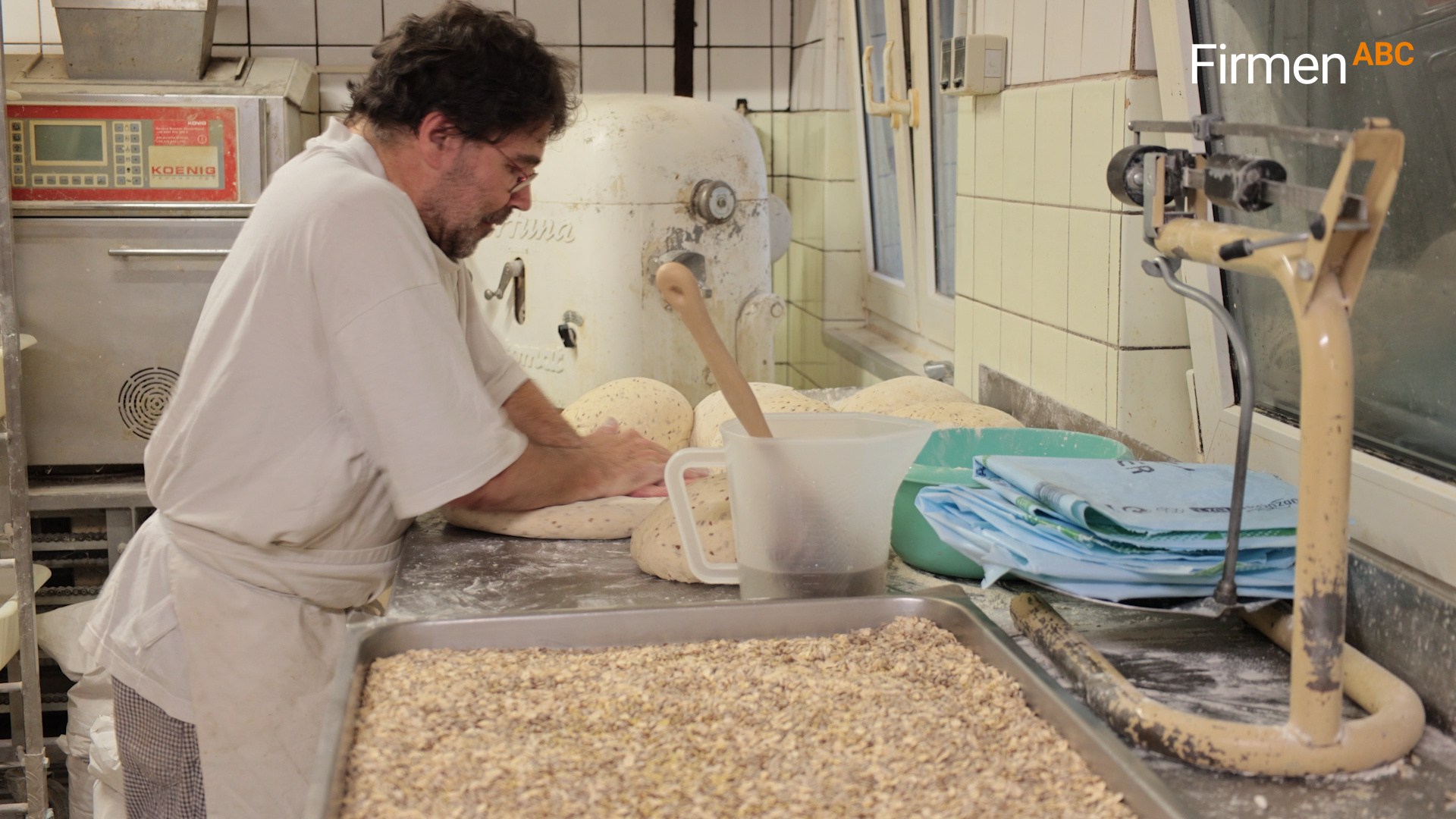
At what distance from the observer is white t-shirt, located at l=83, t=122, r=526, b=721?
51.9 inches

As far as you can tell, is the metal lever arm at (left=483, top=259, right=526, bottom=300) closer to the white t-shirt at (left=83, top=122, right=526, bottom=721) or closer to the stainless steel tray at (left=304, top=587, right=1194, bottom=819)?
the white t-shirt at (left=83, top=122, right=526, bottom=721)

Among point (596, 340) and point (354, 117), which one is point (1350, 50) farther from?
point (596, 340)

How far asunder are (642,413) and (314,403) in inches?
22.3

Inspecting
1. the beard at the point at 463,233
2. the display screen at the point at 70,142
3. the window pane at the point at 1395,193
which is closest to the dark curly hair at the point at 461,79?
the beard at the point at 463,233

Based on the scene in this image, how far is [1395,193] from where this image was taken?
1.13 meters

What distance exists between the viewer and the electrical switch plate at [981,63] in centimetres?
202

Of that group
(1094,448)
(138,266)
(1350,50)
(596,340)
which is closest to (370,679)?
(1094,448)

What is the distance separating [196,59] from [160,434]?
5.69ft

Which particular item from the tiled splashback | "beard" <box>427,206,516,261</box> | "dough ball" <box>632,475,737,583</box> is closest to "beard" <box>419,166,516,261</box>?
"beard" <box>427,206,516,261</box>

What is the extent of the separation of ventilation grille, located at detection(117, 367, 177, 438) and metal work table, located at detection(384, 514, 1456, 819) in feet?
4.94

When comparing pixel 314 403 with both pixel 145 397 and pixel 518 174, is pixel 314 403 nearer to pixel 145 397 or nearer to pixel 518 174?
pixel 518 174

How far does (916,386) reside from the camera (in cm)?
186

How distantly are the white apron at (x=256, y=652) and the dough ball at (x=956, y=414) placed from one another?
74cm

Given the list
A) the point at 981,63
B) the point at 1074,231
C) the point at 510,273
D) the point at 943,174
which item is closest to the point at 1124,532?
the point at 1074,231
